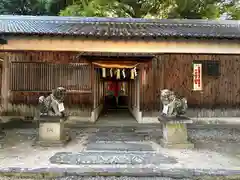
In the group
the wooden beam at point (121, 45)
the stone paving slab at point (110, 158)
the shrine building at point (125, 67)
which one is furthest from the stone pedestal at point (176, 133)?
the wooden beam at point (121, 45)

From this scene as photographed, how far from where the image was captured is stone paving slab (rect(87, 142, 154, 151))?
6.48 metres

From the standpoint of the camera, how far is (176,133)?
6.72m

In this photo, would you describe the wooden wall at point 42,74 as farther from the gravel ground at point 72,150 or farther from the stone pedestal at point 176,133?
the stone pedestal at point 176,133

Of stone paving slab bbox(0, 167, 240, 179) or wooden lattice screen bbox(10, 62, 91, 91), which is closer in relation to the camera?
stone paving slab bbox(0, 167, 240, 179)

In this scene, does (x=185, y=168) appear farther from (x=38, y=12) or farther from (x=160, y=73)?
(x=38, y=12)

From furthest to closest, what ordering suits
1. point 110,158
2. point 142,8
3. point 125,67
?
1. point 142,8
2. point 125,67
3. point 110,158

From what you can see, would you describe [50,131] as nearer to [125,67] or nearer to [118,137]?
[118,137]

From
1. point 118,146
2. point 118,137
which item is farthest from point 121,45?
point 118,146

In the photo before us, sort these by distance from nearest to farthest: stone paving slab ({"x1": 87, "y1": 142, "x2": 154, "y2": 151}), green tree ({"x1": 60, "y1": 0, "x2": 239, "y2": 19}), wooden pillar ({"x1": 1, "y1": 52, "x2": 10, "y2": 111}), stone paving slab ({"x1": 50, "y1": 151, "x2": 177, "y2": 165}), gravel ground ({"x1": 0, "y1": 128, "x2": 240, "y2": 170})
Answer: gravel ground ({"x1": 0, "y1": 128, "x2": 240, "y2": 170}) → stone paving slab ({"x1": 50, "y1": 151, "x2": 177, "y2": 165}) → stone paving slab ({"x1": 87, "y1": 142, "x2": 154, "y2": 151}) → wooden pillar ({"x1": 1, "y1": 52, "x2": 10, "y2": 111}) → green tree ({"x1": 60, "y1": 0, "x2": 239, "y2": 19})

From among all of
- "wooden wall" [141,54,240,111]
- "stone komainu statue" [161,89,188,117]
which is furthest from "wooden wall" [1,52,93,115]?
"stone komainu statue" [161,89,188,117]

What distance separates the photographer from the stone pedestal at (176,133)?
6641 mm

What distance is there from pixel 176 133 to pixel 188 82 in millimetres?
4246

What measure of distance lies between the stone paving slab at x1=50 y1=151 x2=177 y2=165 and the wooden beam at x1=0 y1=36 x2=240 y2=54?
16.9 feet

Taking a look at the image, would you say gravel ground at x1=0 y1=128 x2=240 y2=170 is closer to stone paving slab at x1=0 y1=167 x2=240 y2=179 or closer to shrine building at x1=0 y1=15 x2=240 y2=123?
stone paving slab at x1=0 y1=167 x2=240 y2=179
